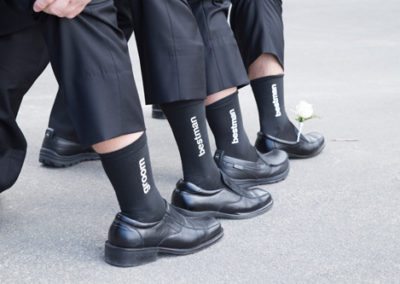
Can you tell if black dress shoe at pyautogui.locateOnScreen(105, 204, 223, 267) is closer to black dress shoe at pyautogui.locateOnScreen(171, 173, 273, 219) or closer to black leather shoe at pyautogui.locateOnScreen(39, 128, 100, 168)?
black dress shoe at pyautogui.locateOnScreen(171, 173, 273, 219)

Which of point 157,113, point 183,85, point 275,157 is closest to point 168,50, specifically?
point 183,85

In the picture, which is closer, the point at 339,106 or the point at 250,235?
the point at 250,235

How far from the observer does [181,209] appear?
1.98 metres

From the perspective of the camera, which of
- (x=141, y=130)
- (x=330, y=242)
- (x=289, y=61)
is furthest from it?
(x=289, y=61)

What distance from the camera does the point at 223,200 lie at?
2051 millimetres

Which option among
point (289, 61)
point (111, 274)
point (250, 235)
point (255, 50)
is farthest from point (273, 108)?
point (289, 61)

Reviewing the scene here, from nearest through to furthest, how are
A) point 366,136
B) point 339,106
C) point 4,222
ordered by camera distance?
point 4,222 → point 366,136 → point 339,106

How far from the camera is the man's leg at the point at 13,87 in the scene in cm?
203

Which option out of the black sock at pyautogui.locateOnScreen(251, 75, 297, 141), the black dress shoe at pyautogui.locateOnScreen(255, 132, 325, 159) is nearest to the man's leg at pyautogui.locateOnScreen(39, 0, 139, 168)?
the black sock at pyautogui.locateOnScreen(251, 75, 297, 141)

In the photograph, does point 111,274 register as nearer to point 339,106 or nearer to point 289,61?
point 339,106

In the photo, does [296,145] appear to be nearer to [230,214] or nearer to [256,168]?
[256,168]

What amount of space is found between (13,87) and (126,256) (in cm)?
65

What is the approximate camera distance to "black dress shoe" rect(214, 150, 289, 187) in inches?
89.2

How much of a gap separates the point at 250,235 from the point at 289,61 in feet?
9.78
